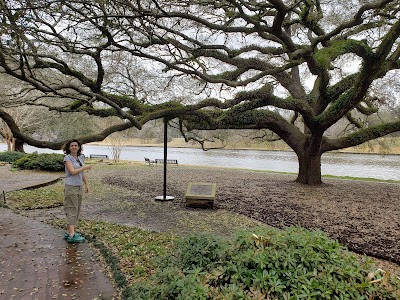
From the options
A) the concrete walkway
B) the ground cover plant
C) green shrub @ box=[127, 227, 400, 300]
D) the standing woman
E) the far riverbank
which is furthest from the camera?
the far riverbank

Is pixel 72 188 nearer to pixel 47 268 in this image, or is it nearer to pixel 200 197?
pixel 47 268

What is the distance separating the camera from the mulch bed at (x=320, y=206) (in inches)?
241

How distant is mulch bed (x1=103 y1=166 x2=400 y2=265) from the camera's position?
6.12 meters

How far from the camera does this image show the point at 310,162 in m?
13.3

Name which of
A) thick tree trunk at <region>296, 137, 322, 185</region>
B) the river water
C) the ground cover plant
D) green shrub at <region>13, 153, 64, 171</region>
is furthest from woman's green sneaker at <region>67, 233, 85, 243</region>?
the river water

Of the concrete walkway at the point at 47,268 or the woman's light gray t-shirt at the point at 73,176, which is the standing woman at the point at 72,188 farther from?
the concrete walkway at the point at 47,268

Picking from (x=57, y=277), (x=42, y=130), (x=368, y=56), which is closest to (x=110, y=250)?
(x=57, y=277)

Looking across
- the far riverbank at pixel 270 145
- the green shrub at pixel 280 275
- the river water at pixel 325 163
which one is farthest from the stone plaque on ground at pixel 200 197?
the river water at pixel 325 163

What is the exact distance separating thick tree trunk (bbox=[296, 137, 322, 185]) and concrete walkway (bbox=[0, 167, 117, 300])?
10.1 m

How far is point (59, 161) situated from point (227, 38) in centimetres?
1107

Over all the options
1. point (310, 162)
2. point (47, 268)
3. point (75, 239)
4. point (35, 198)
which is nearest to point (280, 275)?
point (47, 268)

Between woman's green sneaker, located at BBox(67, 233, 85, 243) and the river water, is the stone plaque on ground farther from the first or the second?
the river water

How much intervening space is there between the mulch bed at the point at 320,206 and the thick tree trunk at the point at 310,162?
469mm

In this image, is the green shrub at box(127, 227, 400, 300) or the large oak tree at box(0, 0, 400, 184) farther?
the large oak tree at box(0, 0, 400, 184)
